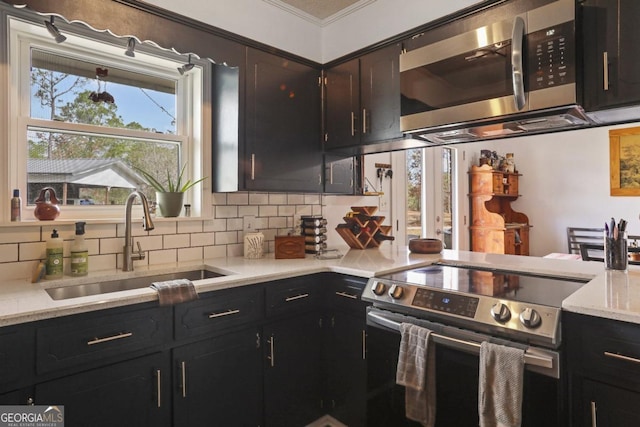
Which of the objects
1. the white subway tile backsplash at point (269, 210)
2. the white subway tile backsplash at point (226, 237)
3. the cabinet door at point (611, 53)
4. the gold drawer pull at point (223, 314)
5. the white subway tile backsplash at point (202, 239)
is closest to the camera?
the cabinet door at point (611, 53)

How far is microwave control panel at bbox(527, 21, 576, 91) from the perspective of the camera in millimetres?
1535

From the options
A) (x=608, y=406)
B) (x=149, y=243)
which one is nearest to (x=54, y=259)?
(x=149, y=243)

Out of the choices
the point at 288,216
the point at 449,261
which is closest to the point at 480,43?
the point at 449,261

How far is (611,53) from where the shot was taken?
151 cm

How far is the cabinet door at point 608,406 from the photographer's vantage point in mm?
1159

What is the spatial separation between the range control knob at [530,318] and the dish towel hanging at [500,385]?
0.09 meters

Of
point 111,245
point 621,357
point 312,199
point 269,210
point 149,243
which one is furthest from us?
point 312,199

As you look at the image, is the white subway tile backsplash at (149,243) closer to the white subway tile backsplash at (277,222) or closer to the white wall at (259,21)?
the white subway tile backsplash at (277,222)

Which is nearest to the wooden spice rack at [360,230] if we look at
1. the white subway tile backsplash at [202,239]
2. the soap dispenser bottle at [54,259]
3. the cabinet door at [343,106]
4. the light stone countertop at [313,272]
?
the light stone countertop at [313,272]

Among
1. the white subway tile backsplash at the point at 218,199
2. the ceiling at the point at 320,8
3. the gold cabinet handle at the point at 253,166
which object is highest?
the ceiling at the point at 320,8

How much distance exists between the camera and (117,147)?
2129mm

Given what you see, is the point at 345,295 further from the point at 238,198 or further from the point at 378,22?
the point at 378,22

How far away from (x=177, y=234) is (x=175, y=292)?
752mm

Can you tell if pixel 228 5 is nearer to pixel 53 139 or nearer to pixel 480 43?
pixel 53 139
